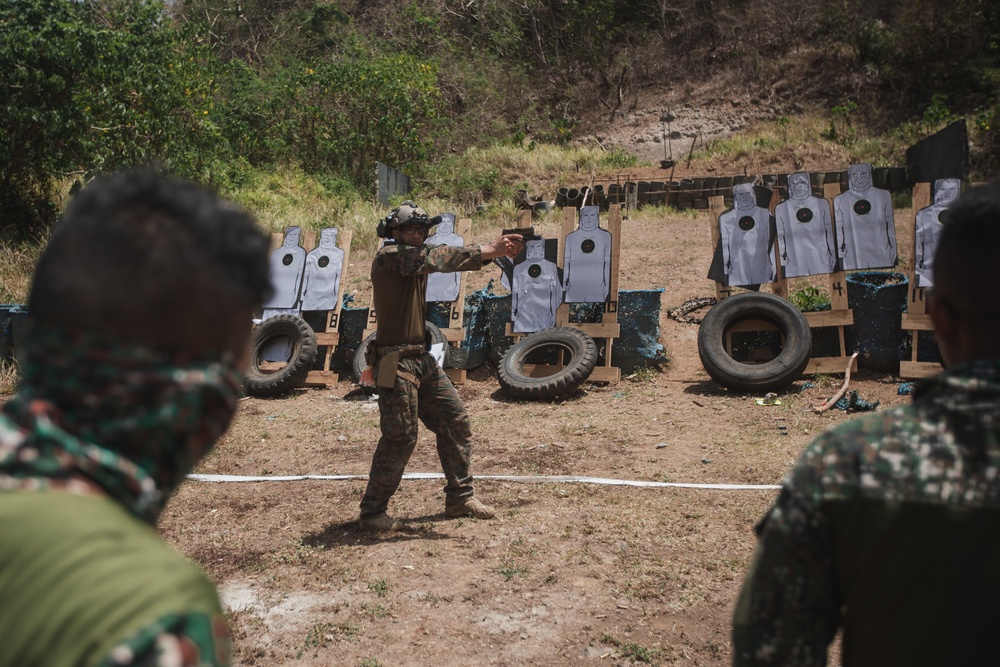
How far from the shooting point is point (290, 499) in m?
6.38

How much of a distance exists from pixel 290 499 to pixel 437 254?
234cm

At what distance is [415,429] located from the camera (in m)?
5.42

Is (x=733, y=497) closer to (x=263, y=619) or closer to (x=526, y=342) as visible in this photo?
(x=263, y=619)

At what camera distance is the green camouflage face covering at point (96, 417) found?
1005mm

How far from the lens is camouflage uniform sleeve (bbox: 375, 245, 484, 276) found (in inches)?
208

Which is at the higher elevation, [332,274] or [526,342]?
[332,274]

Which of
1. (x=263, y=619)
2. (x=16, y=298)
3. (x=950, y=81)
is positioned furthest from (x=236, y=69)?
(x=263, y=619)

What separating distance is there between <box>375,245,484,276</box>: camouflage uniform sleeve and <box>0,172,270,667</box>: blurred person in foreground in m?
4.09

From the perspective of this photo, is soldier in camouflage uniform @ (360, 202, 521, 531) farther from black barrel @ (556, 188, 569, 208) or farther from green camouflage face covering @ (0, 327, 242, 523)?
black barrel @ (556, 188, 569, 208)

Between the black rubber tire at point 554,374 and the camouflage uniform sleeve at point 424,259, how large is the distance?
12.3 feet

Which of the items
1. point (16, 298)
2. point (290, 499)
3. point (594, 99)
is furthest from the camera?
point (594, 99)

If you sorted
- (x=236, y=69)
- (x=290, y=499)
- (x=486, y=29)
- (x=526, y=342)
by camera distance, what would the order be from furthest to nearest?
(x=486, y=29), (x=236, y=69), (x=526, y=342), (x=290, y=499)

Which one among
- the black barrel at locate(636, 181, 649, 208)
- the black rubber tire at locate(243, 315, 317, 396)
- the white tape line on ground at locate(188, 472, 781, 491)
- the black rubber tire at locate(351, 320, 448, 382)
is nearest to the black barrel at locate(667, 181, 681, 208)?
the black barrel at locate(636, 181, 649, 208)

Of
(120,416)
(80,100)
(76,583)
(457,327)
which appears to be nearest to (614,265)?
(457,327)
